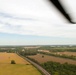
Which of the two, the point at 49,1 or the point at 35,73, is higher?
the point at 49,1

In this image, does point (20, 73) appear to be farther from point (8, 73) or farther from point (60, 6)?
point (60, 6)

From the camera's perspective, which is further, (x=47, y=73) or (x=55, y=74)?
(x=47, y=73)

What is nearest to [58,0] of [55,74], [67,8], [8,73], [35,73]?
[67,8]

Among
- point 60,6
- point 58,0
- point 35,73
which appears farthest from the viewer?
point 35,73

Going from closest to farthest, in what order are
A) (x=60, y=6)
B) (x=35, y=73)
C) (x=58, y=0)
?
(x=58, y=0) → (x=60, y=6) → (x=35, y=73)

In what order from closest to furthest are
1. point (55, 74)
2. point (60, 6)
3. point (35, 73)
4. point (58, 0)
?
point (58, 0), point (60, 6), point (55, 74), point (35, 73)

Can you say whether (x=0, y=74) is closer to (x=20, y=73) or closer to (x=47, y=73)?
(x=20, y=73)

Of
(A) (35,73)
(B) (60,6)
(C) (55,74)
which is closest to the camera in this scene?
(B) (60,6)

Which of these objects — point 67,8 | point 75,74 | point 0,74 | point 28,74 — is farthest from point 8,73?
point 67,8

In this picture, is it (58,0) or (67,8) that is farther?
(67,8)
